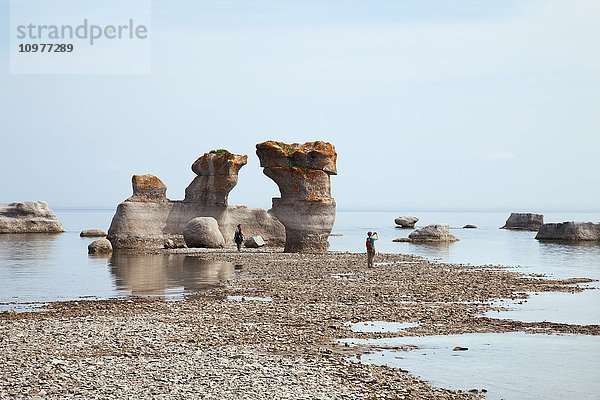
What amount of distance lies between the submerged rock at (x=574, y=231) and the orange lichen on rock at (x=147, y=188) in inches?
1568

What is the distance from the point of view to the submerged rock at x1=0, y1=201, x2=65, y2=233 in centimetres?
6700

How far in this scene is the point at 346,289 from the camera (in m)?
18.8

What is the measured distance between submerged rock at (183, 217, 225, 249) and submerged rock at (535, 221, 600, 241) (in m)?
37.1

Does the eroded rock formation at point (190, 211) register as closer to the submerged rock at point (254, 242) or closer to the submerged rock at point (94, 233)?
the submerged rock at point (254, 242)

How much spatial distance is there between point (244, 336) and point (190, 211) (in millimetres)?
28616

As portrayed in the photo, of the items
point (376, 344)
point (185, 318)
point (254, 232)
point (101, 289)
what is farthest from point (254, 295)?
point (254, 232)

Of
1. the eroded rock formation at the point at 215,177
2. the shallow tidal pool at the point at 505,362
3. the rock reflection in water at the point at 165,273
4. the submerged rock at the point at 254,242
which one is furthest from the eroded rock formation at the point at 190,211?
the shallow tidal pool at the point at 505,362

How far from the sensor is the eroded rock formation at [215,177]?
39719 mm

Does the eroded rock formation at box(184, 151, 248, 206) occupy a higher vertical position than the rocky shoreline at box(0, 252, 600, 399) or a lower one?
higher

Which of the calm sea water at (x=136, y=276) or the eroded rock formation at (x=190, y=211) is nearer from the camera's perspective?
the calm sea water at (x=136, y=276)

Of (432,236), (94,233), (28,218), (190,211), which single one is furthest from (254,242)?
(28,218)

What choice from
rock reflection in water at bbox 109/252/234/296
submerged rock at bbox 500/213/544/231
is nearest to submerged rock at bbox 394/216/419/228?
submerged rock at bbox 500/213/544/231

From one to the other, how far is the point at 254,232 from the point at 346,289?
2300 cm

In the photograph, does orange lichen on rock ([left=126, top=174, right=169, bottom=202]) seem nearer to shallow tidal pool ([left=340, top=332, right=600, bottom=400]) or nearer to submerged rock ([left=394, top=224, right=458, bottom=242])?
submerged rock ([left=394, top=224, right=458, bottom=242])
